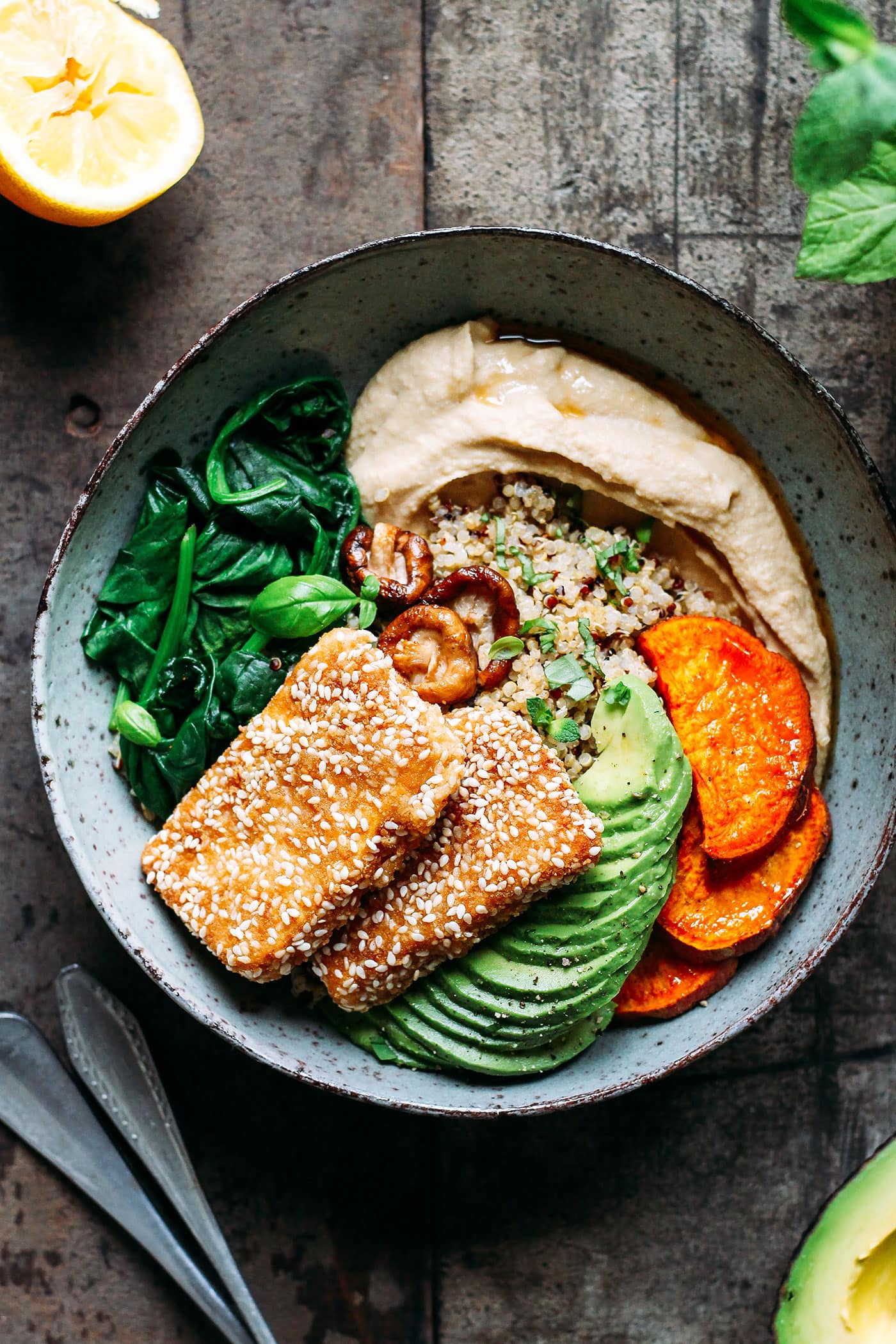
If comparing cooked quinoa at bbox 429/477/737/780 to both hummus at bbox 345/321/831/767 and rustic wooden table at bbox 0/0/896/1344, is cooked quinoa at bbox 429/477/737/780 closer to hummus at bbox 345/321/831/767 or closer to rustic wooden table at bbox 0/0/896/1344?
hummus at bbox 345/321/831/767

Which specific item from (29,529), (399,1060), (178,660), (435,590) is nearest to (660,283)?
(435,590)

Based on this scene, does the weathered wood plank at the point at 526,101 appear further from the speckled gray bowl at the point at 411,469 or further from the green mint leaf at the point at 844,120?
the green mint leaf at the point at 844,120

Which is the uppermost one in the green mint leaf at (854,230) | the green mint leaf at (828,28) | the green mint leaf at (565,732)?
the green mint leaf at (828,28)

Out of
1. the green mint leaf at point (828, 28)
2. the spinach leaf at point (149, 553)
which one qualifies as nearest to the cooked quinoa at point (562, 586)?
the spinach leaf at point (149, 553)

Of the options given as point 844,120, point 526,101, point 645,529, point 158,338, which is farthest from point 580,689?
point 526,101

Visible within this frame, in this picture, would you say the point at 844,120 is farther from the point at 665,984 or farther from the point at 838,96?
the point at 665,984

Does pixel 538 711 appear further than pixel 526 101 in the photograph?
No
